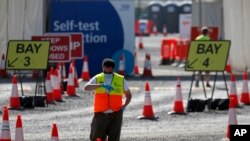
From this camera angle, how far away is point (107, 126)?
14.0 meters

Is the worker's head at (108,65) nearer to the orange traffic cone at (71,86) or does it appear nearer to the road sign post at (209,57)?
Answer: the road sign post at (209,57)

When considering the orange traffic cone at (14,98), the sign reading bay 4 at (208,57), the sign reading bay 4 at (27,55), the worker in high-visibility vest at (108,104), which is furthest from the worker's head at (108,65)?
the sign reading bay 4 at (27,55)

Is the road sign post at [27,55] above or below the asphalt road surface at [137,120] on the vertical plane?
above

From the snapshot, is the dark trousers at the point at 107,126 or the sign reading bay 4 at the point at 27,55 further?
the sign reading bay 4 at the point at 27,55

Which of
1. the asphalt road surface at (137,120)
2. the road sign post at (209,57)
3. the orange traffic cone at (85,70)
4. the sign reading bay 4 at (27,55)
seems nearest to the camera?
the asphalt road surface at (137,120)

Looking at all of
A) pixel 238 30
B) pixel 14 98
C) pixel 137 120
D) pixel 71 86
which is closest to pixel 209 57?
pixel 137 120

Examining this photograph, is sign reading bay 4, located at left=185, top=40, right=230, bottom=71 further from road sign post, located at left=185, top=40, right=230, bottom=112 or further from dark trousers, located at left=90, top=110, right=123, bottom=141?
dark trousers, located at left=90, top=110, right=123, bottom=141

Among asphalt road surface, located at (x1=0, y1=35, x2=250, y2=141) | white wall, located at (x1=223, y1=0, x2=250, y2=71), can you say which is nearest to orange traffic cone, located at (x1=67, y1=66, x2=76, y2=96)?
asphalt road surface, located at (x1=0, y1=35, x2=250, y2=141)

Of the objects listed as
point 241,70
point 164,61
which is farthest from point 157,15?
point 241,70

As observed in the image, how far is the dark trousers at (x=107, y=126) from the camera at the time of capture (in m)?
13.9

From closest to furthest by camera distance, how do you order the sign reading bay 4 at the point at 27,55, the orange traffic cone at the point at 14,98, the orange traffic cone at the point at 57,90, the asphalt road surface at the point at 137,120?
1. the asphalt road surface at the point at 137,120
2. the orange traffic cone at the point at 14,98
3. the sign reading bay 4 at the point at 27,55
4. the orange traffic cone at the point at 57,90

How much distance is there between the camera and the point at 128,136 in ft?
56.5

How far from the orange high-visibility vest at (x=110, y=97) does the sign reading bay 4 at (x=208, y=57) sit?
28.9 feet

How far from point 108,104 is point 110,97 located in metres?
0.12
